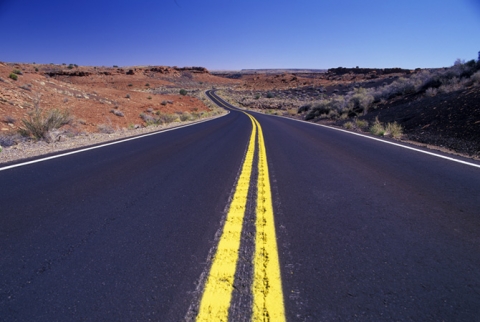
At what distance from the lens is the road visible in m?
Answer: 1.91

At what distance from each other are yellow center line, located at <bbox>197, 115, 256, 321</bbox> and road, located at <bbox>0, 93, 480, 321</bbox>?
0.04 ft

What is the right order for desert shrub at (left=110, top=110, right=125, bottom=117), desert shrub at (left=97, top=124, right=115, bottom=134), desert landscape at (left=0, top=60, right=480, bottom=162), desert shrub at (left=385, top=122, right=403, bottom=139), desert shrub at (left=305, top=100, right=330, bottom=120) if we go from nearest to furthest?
desert landscape at (left=0, top=60, right=480, bottom=162) < desert shrub at (left=385, top=122, right=403, bottom=139) < desert shrub at (left=97, top=124, right=115, bottom=134) < desert shrub at (left=110, top=110, right=125, bottom=117) < desert shrub at (left=305, top=100, right=330, bottom=120)

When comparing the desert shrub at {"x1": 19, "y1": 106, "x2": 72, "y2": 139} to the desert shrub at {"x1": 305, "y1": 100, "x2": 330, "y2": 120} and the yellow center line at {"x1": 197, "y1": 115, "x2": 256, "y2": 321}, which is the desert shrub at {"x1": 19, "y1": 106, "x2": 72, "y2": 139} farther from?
the desert shrub at {"x1": 305, "y1": 100, "x2": 330, "y2": 120}

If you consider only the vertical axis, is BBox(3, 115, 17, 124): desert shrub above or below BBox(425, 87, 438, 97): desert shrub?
below

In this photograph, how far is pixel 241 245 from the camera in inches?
105

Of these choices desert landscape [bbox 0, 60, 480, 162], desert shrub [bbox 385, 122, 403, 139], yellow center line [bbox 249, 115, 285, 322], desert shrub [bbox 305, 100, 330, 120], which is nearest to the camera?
yellow center line [bbox 249, 115, 285, 322]

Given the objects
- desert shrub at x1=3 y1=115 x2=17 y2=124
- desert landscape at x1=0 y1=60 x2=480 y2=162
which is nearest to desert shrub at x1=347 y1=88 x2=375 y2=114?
desert landscape at x1=0 y1=60 x2=480 y2=162

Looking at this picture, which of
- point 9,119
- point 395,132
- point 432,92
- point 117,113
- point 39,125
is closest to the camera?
point 39,125

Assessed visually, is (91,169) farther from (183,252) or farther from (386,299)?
(386,299)

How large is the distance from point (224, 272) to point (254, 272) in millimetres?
232

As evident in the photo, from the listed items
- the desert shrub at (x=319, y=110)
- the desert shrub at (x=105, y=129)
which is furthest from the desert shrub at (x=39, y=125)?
the desert shrub at (x=319, y=110)

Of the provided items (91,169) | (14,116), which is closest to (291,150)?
(91,169)

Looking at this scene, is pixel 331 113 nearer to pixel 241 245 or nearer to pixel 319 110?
pixel 319 110

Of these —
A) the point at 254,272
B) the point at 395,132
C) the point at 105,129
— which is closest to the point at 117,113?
the point at 105,129
